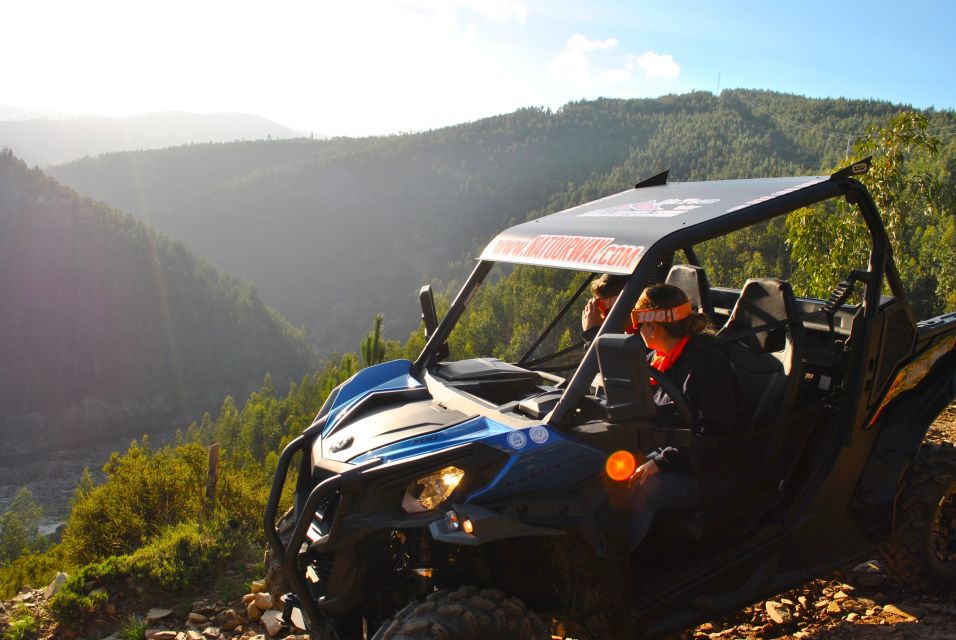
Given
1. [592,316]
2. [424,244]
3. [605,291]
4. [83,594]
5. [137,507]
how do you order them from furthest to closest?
[424,244] → [137,507] → [83,594] → [592,316] → [605,291]

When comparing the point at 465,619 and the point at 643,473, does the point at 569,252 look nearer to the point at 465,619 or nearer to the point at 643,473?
the point at 643,473

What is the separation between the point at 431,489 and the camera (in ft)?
9.04

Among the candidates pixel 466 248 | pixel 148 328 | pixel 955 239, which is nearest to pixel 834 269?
pixel 955 239

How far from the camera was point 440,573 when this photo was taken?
2.85m

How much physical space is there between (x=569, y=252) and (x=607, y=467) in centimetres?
94

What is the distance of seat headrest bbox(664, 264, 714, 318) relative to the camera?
4.35 meters

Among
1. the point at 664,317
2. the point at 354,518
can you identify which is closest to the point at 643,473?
the point at 664,317

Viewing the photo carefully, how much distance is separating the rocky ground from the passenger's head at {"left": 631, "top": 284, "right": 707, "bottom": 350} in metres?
1.35

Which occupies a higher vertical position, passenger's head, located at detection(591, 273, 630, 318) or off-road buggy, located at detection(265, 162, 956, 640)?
passenger's head, located at detection(591, 273, 630, 318)

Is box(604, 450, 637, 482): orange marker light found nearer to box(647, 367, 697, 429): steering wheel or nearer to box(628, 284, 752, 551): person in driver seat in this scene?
box(628, 284, 752, 551): person in driver seat

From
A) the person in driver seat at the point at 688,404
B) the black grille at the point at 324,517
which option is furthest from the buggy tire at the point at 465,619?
the person in driver seat at the point at 688,404

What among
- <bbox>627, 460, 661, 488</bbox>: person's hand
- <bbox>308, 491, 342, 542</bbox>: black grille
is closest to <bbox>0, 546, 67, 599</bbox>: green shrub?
<bbox>308, 491, 342, 542</bbox>: black grille

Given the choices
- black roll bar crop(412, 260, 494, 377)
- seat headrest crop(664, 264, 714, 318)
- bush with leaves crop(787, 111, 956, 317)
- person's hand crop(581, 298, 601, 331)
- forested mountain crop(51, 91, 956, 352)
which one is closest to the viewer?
black roll bar crop(412, 260, 494, 377)

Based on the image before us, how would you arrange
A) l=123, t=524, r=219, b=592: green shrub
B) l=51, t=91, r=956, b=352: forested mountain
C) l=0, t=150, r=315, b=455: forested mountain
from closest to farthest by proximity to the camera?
l=123, t=524, r=219, b=592: green shrub, l=0, t=150, r=315, b=455: forested mountain, l=51, t=91, r=956, b=352: forested mountain
